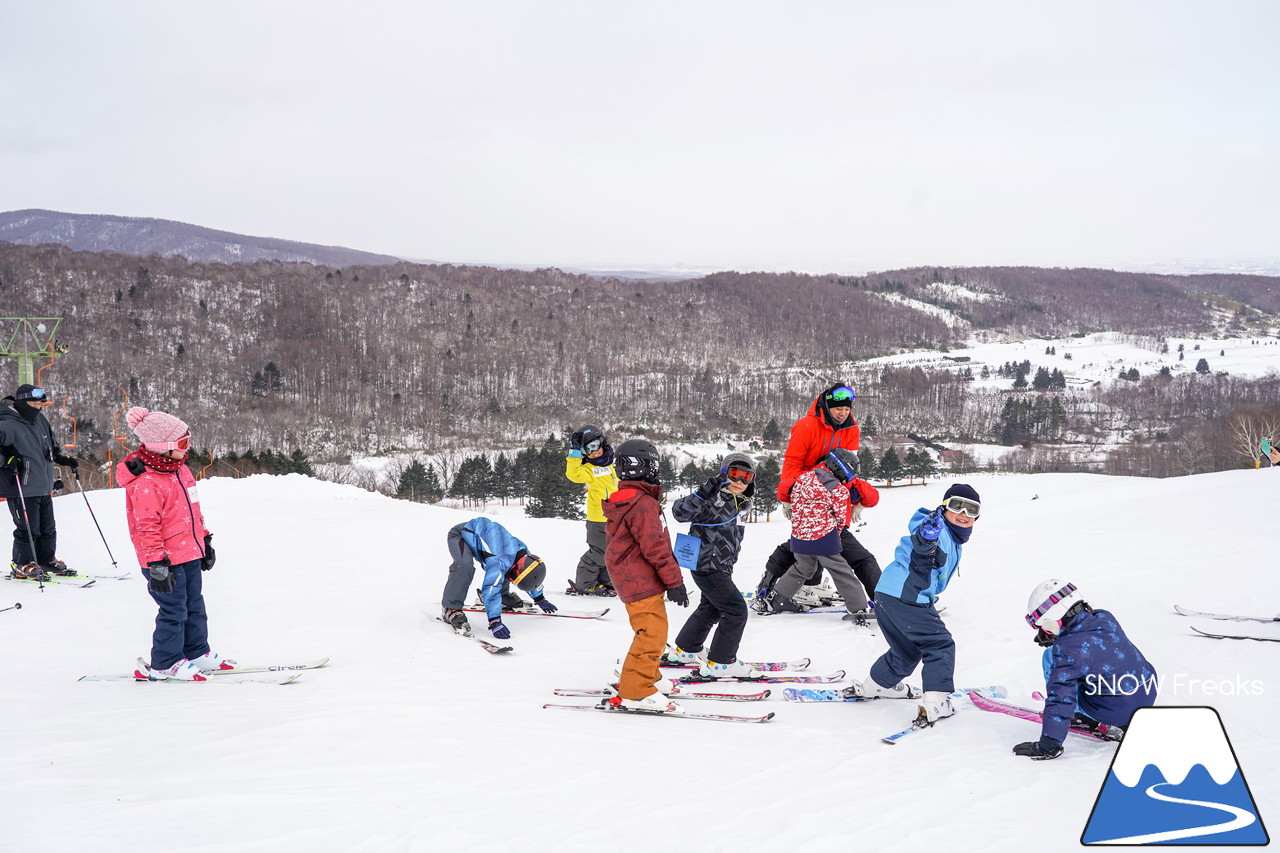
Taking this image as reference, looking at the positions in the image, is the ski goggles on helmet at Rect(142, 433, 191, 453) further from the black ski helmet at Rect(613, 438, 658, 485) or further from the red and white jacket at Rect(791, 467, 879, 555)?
the red and white jacket at Rect(791, 467, 879, 555)

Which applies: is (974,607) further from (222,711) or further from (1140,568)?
(222,711)

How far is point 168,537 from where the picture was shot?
4.78 meters

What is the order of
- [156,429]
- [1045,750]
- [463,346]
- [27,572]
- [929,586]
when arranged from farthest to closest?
[463,346]
[27,572]
[156,429]
[929,586]
[1045,750]

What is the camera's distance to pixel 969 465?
8681 cm

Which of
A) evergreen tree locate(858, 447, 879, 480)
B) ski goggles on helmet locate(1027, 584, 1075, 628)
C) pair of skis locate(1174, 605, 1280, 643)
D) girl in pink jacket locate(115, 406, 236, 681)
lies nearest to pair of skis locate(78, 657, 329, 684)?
girl in pink jacket locate(115, 406, 236, 681)

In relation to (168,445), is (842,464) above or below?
below

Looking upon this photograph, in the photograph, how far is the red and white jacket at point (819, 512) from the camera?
6.10 metres

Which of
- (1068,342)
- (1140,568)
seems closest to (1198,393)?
(1068,342)

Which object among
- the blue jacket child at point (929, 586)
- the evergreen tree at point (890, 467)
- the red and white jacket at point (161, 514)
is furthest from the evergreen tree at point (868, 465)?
the red and white jacket at point (161, 514)

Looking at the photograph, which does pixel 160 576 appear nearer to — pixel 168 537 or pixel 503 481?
pixel 168 537

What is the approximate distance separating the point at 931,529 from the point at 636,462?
1.74 m

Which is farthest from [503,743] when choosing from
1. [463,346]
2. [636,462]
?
[463,346]

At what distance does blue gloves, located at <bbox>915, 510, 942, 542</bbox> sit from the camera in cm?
404

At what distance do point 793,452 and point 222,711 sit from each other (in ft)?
15.0
